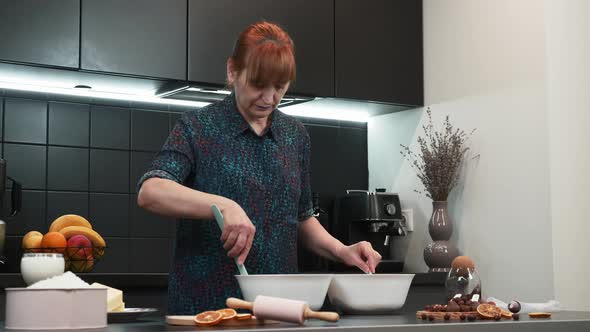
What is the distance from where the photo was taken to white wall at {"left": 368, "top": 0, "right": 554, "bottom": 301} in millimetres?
3055

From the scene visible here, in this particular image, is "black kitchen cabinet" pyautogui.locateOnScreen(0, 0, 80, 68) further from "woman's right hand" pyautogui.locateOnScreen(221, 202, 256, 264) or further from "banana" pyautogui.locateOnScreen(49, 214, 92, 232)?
"woman's right hand" pyautogui.locateOnScreen(221, 202, 256, 264)

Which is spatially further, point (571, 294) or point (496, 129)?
point (496, 129)

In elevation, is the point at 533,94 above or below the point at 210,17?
below

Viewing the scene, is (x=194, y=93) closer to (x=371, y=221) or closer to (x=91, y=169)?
(x=91, y=169)

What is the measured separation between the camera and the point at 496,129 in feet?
10.6

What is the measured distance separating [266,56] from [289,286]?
0.62 m

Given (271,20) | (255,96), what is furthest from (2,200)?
(255,96)

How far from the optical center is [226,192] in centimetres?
192

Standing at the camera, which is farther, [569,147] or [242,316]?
[569,147]

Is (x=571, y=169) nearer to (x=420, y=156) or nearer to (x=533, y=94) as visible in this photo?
(x=533, y=94)

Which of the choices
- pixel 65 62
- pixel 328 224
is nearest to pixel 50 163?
pixel 65 62

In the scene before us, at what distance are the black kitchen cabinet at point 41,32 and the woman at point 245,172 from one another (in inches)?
44.9

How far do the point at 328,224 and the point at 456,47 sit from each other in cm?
90

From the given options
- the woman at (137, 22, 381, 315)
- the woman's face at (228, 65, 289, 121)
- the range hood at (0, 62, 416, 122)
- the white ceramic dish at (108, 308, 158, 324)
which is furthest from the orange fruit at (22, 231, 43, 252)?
the white ceramic dish at (108, 308, 158, 324)
